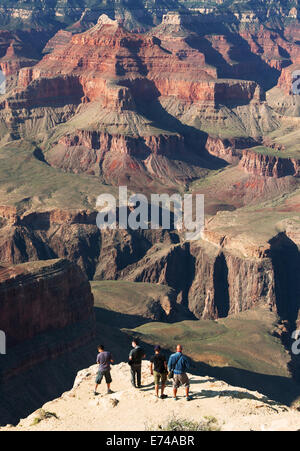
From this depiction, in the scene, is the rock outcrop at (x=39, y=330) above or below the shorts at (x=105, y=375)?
below

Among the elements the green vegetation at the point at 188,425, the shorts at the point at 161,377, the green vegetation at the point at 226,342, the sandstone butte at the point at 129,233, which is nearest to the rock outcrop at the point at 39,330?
the sandstone butte at the point at 129,233

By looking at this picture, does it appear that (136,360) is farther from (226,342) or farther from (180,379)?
(226,342)

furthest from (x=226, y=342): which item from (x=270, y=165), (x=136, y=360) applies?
(x=270, y=165)

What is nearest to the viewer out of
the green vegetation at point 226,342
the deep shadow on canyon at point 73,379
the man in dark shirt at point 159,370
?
the man in dark shirt at point 159,370

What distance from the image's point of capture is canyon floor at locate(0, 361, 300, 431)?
32.4 m

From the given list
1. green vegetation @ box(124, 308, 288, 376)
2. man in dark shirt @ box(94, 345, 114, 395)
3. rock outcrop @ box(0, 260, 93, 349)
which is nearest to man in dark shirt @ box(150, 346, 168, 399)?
man in dark shirt @ box(94, 345, 114, 395)

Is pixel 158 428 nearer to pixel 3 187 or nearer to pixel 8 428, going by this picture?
pixel 8 428

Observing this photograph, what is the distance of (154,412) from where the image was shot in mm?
34594

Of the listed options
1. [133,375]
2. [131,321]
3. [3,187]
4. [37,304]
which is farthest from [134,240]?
[133,375]

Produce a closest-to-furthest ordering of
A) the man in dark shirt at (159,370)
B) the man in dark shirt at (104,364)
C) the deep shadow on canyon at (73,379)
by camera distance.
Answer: the man in dark shirt at (159,370) → the man in dark shirt at (104,364) → the deep shadow on canyon at (73,379)

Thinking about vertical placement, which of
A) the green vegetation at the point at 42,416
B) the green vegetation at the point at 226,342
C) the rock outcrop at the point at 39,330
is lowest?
the green vegetation at the point at 226,342

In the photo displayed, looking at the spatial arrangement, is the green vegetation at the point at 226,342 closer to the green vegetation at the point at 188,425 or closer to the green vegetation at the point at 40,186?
the green vegetation at the point at 188,425

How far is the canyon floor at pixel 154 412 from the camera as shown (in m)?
32.4

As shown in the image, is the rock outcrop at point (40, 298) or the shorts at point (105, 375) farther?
the rock outcrop at point (40, 298)
